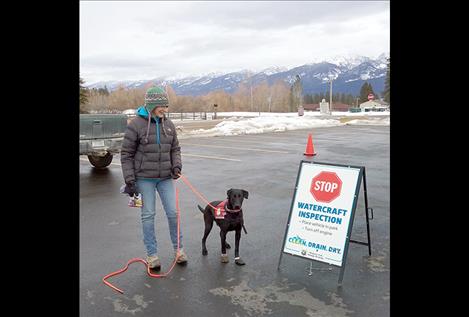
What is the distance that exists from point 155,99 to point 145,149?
21.4 inches

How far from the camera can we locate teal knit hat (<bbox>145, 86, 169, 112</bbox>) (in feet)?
15.0

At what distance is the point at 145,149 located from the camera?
15.1ft

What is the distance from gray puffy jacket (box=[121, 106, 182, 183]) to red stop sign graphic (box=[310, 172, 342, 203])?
1.64 meters

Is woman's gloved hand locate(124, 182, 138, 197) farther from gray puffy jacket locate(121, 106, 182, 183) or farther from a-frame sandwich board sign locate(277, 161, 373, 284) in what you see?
a-frame sandwich board sign locate(277, 161, 373, 284)

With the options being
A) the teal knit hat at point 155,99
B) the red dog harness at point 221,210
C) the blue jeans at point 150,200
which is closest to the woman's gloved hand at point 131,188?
the blue jeans at point 150,200

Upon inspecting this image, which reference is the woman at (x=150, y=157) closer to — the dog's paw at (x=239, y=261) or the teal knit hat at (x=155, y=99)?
the teal knit hat at (x=155, y=99)

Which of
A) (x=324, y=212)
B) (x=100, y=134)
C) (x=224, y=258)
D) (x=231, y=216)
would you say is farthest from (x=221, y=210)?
(x=100, y=134)

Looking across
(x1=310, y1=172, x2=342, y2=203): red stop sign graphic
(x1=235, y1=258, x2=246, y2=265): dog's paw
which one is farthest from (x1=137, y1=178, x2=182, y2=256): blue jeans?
(x1=310, y1=172, x2=342, y2=203): red stop sign graphic
